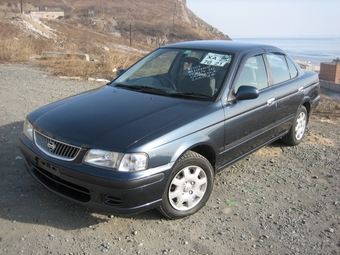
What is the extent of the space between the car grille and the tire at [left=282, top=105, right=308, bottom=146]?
135 inches

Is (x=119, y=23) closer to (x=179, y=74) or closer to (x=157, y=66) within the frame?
(x=157, y=66)

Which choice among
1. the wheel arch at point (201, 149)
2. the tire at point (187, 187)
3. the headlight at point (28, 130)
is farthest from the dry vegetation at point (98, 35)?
the headlight at point (28, 130)

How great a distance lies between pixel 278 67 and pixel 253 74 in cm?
78

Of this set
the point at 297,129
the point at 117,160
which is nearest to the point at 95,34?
the point at 297,129

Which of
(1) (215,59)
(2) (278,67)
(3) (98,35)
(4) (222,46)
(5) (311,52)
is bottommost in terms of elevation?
(5) (311,52)

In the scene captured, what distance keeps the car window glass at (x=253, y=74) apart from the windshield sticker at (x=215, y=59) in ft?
0.71

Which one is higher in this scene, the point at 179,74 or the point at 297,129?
the point at 179,74

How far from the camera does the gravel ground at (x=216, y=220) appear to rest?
2990mm

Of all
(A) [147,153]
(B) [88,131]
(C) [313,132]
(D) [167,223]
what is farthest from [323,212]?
(C) [313,132]

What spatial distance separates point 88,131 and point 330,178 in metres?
3.13

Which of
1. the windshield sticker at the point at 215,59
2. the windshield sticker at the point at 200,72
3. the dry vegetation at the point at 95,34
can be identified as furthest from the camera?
the dry vegetation at the point at 95,34

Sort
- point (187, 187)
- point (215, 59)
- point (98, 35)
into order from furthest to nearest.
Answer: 1. point (98, 35)
2. point (215, 59)
3. point (187, 187)

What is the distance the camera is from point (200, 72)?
4102mm

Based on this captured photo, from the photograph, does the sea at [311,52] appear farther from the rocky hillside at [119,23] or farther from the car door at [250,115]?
the car door at [250,115]
